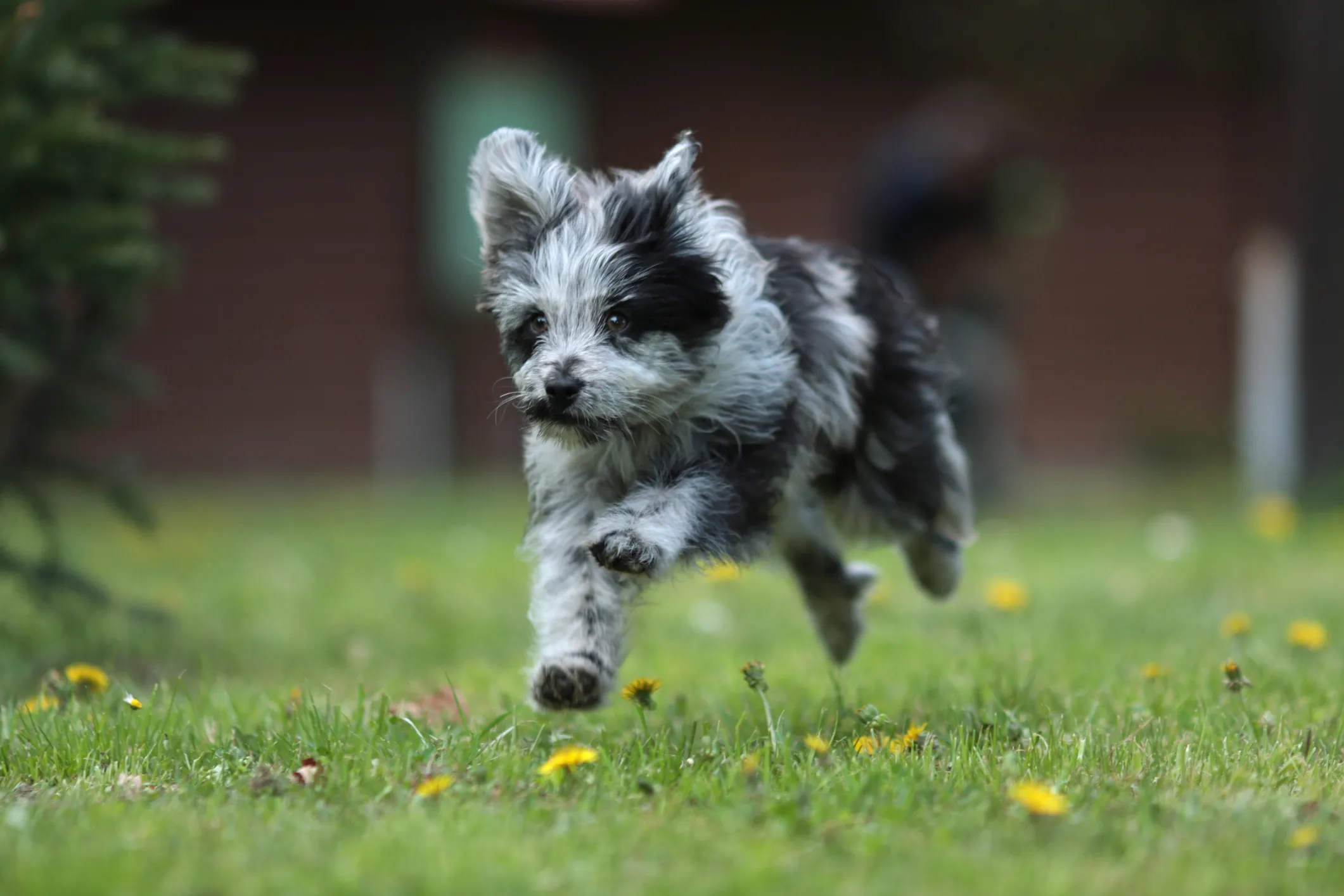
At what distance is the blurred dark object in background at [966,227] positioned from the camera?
29.9ft

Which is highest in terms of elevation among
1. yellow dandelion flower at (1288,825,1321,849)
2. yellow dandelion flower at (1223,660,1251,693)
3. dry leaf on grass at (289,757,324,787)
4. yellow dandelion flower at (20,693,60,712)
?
yellow dandelion flower at (1223,660,1251,693)

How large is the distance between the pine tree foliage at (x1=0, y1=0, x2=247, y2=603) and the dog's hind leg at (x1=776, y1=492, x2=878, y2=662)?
6.73 ft

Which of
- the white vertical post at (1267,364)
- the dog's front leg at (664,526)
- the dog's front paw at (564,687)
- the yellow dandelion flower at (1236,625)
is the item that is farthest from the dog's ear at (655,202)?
the white vertical post at (1267,364)

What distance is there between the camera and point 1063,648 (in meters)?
4.75

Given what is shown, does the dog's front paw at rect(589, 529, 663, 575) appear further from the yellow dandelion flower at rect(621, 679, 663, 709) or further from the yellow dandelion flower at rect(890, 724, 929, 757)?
the yellow dandelion flower at rect(890, 724, 929, 757)

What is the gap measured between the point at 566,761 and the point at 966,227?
6807 mm

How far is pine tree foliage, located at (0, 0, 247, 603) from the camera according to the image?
14.3 feet

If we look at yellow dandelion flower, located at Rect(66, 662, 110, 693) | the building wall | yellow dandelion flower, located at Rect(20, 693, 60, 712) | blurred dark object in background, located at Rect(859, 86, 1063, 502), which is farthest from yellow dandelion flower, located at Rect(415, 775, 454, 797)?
the building wall

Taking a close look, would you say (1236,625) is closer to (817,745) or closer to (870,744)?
(870,744)

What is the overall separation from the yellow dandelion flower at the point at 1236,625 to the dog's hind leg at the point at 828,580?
103 centimetres

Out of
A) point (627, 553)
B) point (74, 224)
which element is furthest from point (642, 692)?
point (74, 224)

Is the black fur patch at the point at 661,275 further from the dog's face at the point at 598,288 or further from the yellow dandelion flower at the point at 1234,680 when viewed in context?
the yellow dandelion flower at the point at 1234,680

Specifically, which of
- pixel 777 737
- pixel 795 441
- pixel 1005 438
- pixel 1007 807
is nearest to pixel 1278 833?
pixel 1007 807

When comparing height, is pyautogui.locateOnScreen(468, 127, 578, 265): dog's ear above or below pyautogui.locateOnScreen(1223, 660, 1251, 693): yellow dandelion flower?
above
